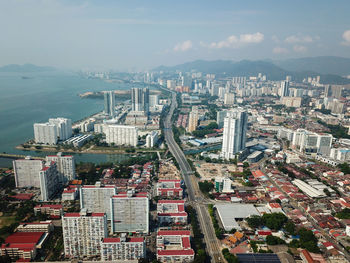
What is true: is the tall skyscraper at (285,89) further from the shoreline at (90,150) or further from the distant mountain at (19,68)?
the distant mountain at (19,68)

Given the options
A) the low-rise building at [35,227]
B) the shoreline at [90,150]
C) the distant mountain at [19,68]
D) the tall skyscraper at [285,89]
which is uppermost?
the distant mountain at [19,68]

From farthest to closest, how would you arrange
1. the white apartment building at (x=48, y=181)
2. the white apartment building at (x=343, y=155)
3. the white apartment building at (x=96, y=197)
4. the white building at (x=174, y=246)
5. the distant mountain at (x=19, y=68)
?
the distant mountain at (x=19, y=68) < the white apartment building at (x=343, y=155) < the white apartment building at (x=48, y=181) < the white apartment building at (x=96, y=197) < the white building at (x=174, y=246)

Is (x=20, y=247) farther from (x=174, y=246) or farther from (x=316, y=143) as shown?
(x=316, y=143)

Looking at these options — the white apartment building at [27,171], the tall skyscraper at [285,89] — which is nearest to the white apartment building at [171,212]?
the white apartment building at [27,171]

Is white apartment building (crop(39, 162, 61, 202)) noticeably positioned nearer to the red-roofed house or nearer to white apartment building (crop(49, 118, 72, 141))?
the red-roofed house

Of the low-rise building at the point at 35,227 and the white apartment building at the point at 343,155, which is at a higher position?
the white apartment building at the point at 343,155

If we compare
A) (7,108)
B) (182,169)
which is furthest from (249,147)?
(7,108)
